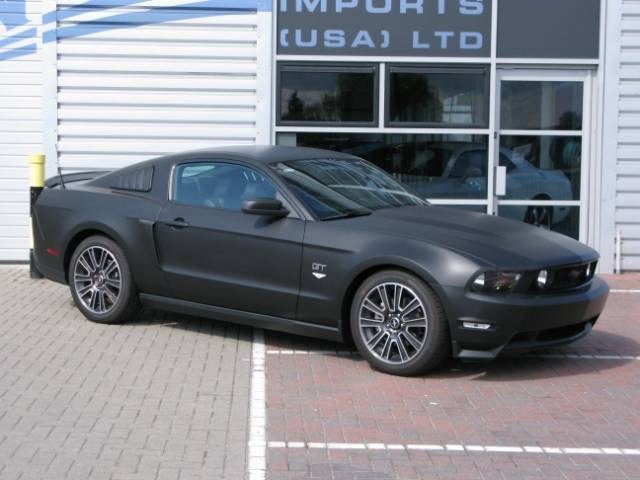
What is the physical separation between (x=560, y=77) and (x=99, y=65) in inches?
217

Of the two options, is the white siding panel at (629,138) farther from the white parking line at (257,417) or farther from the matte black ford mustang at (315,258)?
the white parking line at (257,417)

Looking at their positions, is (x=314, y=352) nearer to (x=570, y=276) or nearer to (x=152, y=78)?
(x=570, y=276)

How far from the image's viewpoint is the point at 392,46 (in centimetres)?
1173

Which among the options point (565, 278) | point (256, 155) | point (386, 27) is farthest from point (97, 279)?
point (386, 27)

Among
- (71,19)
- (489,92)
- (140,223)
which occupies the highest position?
(71,19)

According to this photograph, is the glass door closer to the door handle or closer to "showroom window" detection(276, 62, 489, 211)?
"showroom window" detection(276, 62, 489, 211)

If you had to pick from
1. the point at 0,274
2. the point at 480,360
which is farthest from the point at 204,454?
the point at 0,274

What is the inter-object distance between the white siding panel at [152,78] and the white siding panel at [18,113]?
34cm

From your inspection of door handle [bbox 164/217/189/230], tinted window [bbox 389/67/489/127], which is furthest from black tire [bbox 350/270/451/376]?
tinted window [bbox 389/67/489/127]

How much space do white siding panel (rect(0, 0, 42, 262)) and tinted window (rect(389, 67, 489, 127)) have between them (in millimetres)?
4295

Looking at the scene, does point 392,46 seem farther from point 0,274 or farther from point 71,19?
point 0,274

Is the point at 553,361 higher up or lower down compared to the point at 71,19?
lower down

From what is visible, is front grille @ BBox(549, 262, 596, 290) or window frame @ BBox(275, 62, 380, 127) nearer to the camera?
front grille @ BBox(549, 262, 596, 290)

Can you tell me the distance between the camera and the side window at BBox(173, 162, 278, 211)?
7742 mm
